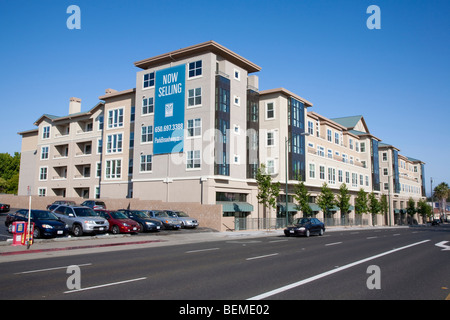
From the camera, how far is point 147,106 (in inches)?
1732

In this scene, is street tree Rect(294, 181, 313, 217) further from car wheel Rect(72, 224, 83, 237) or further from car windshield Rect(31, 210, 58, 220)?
car windshield Rect(31, 210, 58, 220)

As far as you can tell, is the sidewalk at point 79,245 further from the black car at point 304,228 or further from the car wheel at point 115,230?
the black car at point 304,228

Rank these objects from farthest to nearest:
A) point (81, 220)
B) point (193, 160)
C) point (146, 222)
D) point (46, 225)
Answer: point (193, 160), point (146, 222), point (81, 220), point (46, 225)

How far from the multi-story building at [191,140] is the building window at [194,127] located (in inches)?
4.3

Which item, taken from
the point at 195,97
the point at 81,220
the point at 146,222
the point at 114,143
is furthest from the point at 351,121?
the point at 81,220

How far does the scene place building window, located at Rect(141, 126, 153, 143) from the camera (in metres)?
43.2

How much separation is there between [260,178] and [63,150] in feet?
116

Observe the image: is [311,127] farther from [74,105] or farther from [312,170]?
[74,105]

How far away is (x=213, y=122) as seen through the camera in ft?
126

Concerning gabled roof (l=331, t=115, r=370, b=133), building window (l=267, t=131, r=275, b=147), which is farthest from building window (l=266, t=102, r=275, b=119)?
gabled roof (l=331, t=115, r=370, b=133)

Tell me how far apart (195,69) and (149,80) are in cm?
697
